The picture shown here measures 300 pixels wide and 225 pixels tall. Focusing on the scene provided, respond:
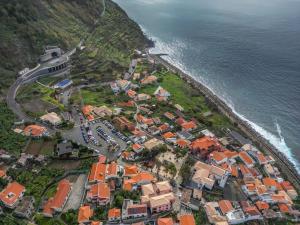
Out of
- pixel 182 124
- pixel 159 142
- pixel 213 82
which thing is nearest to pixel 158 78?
pixel 213 82

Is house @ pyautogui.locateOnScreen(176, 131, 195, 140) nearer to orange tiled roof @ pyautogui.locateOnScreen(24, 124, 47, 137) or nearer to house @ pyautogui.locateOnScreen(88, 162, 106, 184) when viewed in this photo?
house @ pyautogui.locateOnScreen(88, 162, 106, 184)

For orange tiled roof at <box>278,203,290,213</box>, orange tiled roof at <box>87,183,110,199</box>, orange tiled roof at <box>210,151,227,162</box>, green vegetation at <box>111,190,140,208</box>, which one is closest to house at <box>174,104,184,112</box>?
orange tiled roof at <box>210,151,227,162</box>

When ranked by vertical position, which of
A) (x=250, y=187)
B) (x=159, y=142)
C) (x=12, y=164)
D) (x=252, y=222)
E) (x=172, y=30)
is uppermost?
(x=172, y=30)

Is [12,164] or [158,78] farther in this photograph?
[158,78]

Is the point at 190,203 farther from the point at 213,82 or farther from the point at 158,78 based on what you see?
the point at 213,82

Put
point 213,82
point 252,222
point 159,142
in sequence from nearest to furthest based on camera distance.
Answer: point 252,222, point 159,142, point 213,82

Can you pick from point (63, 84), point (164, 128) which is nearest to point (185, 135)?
point (164, 128)

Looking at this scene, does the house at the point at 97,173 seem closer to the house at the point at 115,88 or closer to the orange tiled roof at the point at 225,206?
the orange tiled roof at the point at 225,206
